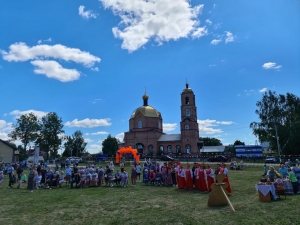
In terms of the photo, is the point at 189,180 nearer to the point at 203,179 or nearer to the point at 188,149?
the point at 203,179

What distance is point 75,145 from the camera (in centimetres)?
7775

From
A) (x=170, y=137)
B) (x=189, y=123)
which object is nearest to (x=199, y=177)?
(x=189, y=123)

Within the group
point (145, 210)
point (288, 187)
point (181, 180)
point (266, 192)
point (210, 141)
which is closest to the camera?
point (145, 210)

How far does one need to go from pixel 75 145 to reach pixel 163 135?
30.4 m

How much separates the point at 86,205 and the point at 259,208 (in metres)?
7.32

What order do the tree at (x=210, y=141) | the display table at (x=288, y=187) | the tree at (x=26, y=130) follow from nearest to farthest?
the display table at (x=288, y=187)
the tree at (x=26, y=130)
the tree at (x=210, y=141)

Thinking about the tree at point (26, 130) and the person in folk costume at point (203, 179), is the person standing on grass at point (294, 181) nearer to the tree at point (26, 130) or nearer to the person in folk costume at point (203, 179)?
the person in folk costume at point (203, 179)

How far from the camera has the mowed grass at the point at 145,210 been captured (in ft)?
27.0

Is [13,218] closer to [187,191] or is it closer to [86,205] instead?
[86,205]

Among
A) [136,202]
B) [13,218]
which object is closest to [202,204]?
[136,202]

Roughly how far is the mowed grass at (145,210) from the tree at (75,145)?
66.5m

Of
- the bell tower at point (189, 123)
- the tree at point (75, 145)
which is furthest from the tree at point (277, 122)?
the tree at point (75, 145)

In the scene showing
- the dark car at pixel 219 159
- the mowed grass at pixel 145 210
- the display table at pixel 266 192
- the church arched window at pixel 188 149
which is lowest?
the mowed grass at pixel 145 210

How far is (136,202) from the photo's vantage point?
11.2m
